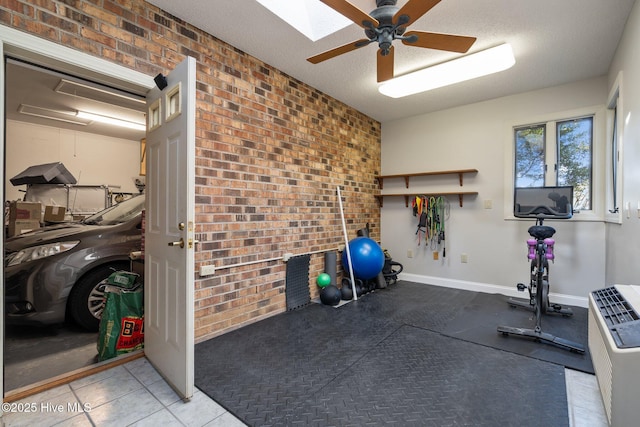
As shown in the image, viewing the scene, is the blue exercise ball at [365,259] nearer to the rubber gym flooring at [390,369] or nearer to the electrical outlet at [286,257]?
the rubber gym flooring at [390,369]

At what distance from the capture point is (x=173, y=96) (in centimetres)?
199

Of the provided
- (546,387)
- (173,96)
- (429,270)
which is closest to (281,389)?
(546,387)

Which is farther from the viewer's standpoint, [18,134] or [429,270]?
[18,134]

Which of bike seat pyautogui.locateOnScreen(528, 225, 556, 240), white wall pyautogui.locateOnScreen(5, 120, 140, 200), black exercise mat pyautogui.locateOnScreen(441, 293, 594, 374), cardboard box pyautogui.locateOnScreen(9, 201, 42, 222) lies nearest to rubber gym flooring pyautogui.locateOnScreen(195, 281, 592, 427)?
black exercise mat pyautogui.locateOnScreen(441, 293, 594, 374)

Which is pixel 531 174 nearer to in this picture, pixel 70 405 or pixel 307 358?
pixel 307 358

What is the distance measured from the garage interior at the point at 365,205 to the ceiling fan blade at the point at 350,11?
71cm

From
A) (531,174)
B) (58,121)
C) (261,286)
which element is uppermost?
(58,121)

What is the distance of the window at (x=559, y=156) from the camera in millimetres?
3607

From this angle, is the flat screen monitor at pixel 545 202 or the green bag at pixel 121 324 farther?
the flat screen monitor at pixel 545 202

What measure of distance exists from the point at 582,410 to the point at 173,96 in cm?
320

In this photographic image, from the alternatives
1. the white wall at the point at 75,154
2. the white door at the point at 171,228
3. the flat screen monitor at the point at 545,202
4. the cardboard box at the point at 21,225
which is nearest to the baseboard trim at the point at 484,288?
the flat screen monitor at the point at 545,202

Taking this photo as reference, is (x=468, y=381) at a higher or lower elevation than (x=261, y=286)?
lower

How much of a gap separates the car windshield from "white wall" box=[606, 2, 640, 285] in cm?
445

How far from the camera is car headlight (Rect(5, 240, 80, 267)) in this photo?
2559mm
